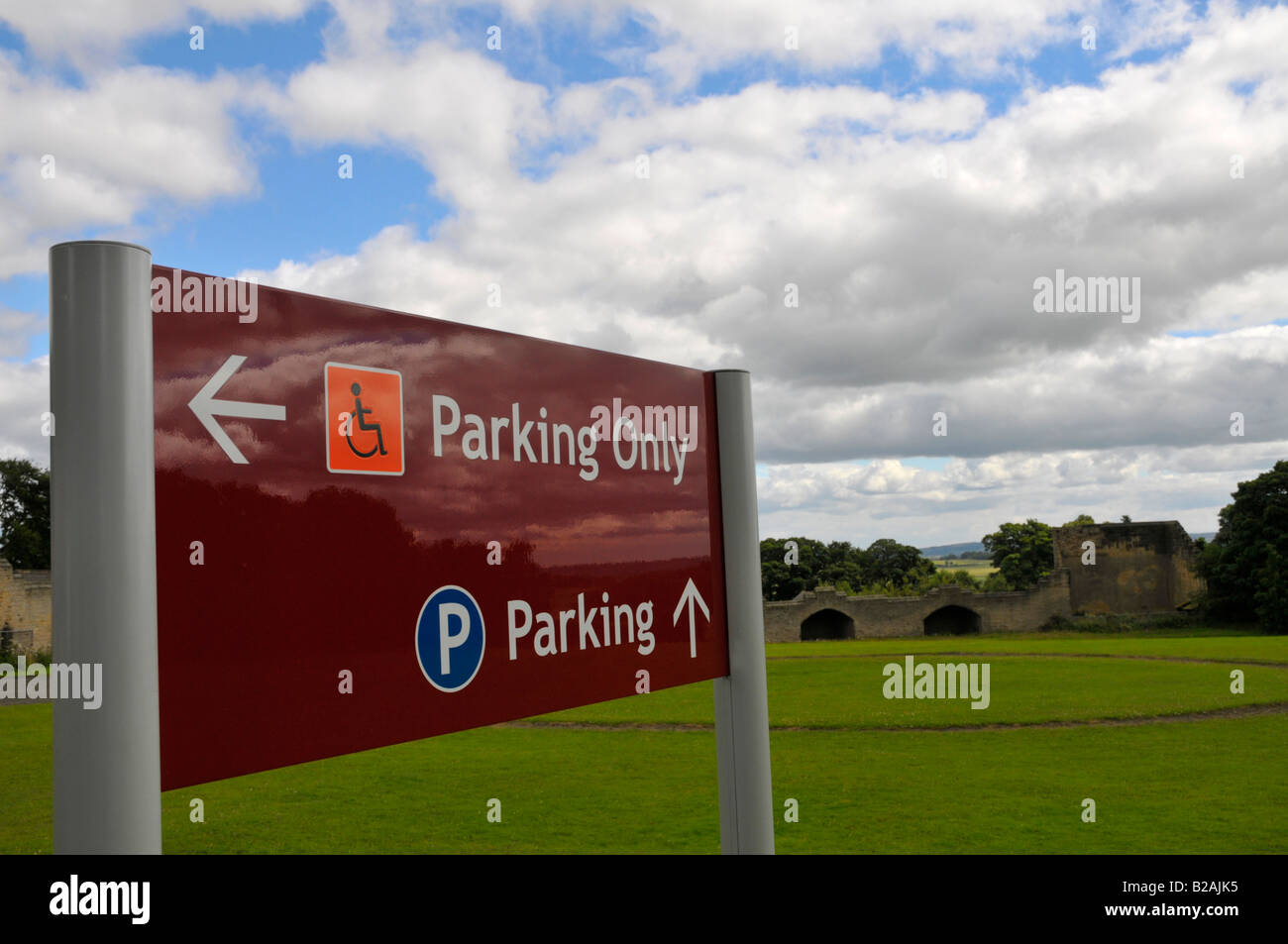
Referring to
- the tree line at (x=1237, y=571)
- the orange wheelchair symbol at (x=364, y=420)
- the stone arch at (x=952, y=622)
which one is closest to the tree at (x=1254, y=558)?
the tree line at (x=1237, y=571)

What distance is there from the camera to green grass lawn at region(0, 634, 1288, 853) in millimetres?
6715

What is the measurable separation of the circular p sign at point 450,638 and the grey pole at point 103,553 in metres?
0.76

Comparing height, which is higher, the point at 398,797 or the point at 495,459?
the point at 495,459

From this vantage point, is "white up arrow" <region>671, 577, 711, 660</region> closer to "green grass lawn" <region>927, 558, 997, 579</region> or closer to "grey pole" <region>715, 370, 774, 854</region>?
"grey pole" <region>715, 370, 774, 854</region>

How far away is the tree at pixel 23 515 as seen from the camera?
43.8 metres

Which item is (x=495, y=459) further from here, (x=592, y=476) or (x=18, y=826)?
(x=18, y=826)

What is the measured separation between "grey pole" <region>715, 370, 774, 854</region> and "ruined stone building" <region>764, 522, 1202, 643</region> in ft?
119

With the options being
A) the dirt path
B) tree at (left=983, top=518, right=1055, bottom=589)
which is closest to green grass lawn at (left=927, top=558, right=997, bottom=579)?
tree at (left=983, top=518, right=1055, bottom=589)

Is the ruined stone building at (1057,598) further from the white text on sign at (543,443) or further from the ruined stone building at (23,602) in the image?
the white text on sign at (543,443)

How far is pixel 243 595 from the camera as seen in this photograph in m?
2.19

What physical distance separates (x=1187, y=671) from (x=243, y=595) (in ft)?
66.4

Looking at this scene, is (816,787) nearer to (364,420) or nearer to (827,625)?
(364,420)
